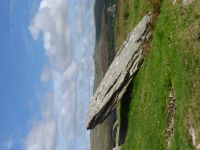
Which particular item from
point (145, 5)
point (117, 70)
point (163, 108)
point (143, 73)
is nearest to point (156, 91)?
point (163, 108)

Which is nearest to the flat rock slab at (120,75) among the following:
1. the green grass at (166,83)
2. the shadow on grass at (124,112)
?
the shadow on grass at (124,112)

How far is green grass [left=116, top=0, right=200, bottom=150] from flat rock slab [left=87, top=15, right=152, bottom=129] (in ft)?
3.22

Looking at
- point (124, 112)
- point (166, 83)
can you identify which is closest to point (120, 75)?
Answer: point (124, 112)

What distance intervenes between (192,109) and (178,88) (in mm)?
3359

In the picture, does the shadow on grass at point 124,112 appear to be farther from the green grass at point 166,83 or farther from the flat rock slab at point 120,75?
the flat rock slab at point 120,75

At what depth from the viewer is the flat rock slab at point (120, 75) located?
1625 inches

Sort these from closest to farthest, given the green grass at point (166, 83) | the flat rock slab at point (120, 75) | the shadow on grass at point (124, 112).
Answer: the green grass at point (166, 83), the flat rock slab at point (120, 75), the shadow on grass at point (124, 112)

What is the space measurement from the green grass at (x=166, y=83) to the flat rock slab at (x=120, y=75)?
98 cm

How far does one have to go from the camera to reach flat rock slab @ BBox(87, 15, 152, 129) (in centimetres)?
4128

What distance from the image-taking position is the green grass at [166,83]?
27406 mm

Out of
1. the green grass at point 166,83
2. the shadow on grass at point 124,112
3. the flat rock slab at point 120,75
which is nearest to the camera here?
the green grass at point 166,83

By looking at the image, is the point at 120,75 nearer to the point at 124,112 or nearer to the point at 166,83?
the point at 124,112

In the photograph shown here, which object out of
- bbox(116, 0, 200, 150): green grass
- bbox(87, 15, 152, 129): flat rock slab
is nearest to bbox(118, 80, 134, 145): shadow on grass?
bbox(116, 0, 200, 150): green grass

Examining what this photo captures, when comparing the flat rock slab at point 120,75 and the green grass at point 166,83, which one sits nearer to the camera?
the green grass at point 166,83
